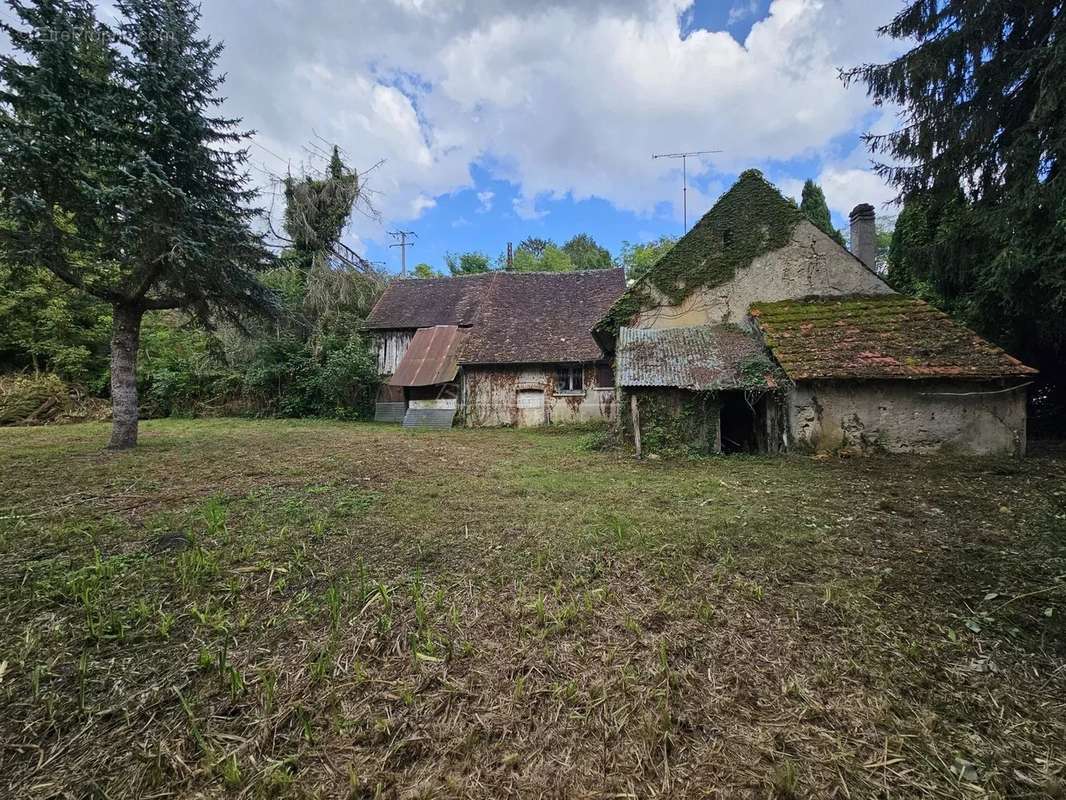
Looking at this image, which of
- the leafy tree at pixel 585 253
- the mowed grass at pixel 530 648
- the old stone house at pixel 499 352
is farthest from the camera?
the leafy tree at pixel 585 253

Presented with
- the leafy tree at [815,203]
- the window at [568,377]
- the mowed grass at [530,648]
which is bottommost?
the mowed grass at [530,648]

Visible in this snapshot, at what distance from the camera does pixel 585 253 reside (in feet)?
155

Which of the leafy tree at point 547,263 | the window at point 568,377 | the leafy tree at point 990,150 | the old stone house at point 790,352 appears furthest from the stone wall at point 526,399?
the leafy tree at point 547,263

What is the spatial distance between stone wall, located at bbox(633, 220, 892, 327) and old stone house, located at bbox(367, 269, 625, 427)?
5.16m

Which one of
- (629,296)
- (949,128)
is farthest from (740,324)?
(949,128)

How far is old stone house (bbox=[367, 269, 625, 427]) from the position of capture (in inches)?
682

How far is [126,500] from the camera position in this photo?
5.89m

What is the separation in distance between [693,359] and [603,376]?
6.55 metres

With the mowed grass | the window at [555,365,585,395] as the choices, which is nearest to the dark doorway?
the mowed grass

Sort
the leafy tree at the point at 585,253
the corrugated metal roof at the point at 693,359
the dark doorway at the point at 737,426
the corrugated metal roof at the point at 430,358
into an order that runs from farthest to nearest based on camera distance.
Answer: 1. the leafy tree at the point at 585,253
2. the corrugated metal roof at the point at 430,358
3. the dark doorway at the point at 737,426
4. the corrugated metal roof at the point at 693,359

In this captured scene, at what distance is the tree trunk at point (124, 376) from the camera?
10328 millimetres

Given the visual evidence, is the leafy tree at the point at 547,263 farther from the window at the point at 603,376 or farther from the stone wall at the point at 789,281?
the stone wall at the point at 789,281

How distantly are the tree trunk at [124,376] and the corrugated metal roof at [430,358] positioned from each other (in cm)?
892

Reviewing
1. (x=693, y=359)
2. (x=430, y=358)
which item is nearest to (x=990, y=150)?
(x=693, y=359)
